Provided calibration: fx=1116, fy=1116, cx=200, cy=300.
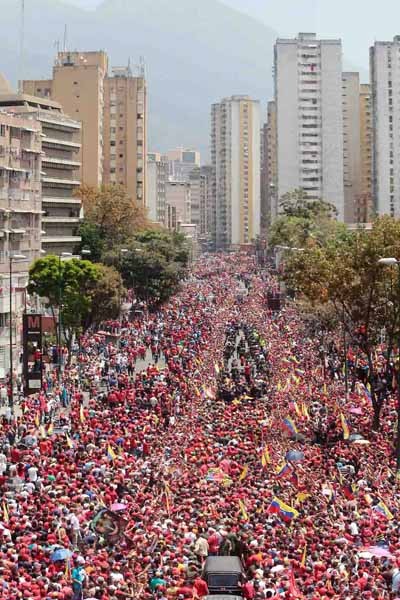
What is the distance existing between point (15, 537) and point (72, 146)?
7248cm

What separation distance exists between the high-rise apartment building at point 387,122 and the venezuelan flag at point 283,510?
5501 inches

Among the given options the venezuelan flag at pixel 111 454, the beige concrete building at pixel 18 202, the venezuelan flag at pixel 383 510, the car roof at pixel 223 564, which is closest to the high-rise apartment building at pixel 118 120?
the beige concrete building at pixel 18 202

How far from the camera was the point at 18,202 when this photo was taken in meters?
56.5

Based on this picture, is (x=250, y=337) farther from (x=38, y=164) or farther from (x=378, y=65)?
(x=378, y=65)

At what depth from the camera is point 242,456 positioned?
2773cm

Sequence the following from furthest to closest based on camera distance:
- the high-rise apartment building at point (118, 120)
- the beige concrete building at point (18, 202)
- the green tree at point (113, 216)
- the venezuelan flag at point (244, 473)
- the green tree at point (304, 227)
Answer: the high-rise apartment building at point (118, 120) < the green tree at point (304, 227) < the green tree at point (113, 216) < the beige concrete building at point (18, 202) < the venezuelan flag at point (244, 473)

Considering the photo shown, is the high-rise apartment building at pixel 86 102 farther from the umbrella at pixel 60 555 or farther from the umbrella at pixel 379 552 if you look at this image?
the umbrella at pixel 379 552

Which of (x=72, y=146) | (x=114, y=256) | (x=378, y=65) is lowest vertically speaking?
(x=114, y=256)

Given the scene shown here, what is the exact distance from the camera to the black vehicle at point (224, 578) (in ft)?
55.3

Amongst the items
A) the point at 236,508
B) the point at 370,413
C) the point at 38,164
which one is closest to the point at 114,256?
the point at 38,164

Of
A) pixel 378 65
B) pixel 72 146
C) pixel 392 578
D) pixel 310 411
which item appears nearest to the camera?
pixel 392 578

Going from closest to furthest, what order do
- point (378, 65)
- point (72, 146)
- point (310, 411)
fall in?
point (310, 411) → point (72, 146) → point (378, 65)

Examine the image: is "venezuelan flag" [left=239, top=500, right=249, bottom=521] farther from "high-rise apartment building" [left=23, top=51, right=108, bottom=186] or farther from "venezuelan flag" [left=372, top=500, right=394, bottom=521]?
"high-rise apartment building" [left=23, top=51, right=108, bottom=186]

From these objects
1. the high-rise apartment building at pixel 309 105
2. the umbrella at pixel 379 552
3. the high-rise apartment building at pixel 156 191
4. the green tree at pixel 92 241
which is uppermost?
the high-rise apartment building at pixel 309 105
